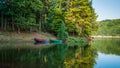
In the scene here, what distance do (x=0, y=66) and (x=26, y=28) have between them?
117 ft

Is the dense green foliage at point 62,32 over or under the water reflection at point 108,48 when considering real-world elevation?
over

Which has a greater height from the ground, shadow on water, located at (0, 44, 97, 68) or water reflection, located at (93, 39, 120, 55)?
shadow on water, located at (0, 44, 97, 68)

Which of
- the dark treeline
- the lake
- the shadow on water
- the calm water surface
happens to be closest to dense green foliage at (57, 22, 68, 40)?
the dark treeline

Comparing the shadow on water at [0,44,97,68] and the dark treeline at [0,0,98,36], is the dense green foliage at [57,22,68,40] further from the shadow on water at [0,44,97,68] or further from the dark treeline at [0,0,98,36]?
the shadow on water at [0,44,97,68]

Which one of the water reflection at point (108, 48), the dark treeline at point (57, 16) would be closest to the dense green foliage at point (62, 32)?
the dark treeline at point (57, 16)

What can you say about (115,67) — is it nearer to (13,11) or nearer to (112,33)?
(13,11)

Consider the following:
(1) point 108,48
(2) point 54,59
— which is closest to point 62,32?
(1) point 108,48

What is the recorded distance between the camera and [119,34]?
181375 mm

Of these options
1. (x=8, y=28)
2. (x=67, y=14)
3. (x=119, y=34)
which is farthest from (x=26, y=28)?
(x=119, y=34)

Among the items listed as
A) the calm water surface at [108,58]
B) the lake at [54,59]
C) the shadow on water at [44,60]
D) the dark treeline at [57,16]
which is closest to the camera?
the shadow on water at [44,60]

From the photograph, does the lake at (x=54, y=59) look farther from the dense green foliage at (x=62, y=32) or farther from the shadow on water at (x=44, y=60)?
the dense green foliage at (x=62, y=32)

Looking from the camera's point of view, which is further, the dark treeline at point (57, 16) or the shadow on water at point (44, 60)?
the dark treeline at point (57, 16)

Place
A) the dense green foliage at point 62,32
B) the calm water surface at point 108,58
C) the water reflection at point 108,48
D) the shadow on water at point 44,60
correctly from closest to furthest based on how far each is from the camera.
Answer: the shadow on water at point 44,60 < the calm water surface at point 108,58 < the water reflection at point 108,48 < the dense green foliage at point 62,32

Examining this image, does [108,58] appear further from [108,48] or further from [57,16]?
[57,16]
